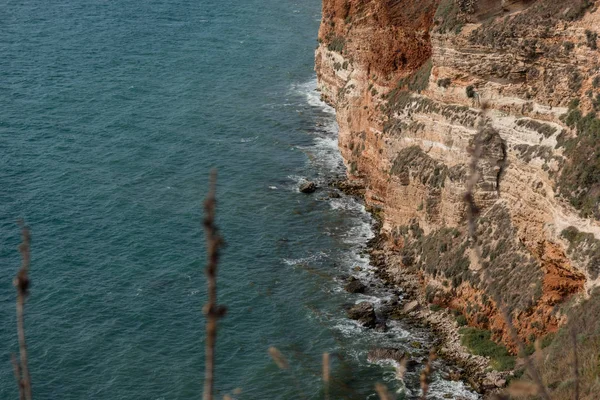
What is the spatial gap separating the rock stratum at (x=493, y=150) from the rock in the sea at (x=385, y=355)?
5665 millimetres

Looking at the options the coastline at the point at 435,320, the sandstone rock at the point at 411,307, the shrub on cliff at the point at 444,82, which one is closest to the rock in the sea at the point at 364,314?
the coastline at the point at 435,320

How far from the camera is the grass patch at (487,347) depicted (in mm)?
51750

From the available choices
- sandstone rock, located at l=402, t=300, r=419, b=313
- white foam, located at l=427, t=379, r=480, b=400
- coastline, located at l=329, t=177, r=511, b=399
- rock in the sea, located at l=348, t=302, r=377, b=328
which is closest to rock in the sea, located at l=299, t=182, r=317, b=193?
coastline, located at l=329, t=177, r=511, b=399

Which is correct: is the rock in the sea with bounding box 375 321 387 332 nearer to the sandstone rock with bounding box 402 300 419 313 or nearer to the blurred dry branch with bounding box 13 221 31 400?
the sandstone rock with bounding box 402 300 419 313

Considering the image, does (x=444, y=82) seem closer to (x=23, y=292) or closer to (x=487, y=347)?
(x=487, y=347)

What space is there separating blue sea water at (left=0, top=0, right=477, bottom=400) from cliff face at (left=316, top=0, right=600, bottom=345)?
584cm

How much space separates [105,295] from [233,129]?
37.4 metres

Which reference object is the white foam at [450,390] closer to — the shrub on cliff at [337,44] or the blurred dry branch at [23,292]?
the blurred dry branch at [23,292]

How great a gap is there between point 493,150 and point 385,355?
1541 centimetres

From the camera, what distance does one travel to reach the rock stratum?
50594mm

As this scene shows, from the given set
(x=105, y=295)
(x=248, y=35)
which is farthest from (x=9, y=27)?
(x=105, y=295)

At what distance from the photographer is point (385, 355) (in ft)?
180

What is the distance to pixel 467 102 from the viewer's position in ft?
193

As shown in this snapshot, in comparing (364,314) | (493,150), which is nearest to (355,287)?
(364,314)
